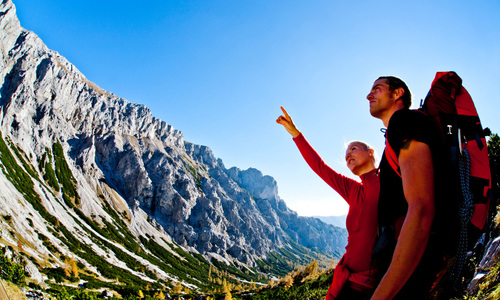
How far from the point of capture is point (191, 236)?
180875 millimetres

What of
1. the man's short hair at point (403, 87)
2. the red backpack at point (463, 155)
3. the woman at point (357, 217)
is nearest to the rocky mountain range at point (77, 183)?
the woman at point (357, 217)

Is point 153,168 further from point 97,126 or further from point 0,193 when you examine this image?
point 0,193

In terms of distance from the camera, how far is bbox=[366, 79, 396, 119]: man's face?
2.75 metres

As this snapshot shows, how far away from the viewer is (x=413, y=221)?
1628mm

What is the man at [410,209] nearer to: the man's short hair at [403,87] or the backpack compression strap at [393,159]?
the backpack compression strap at [393,159]

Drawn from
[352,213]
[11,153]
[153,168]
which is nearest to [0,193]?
[11,153]

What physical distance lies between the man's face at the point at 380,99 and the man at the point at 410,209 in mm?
786

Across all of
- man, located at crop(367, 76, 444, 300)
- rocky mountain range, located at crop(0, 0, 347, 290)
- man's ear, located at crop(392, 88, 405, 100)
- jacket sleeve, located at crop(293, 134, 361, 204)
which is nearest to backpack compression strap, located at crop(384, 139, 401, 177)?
man, located at crop(367, 76, 444, 300)

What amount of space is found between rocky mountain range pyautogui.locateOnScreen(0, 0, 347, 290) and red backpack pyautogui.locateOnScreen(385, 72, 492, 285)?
100554 millimetres

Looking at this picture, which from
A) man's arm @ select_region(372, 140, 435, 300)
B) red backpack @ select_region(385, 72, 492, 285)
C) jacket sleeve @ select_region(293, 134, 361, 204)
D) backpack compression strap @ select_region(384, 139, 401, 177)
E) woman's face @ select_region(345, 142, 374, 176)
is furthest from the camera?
jacket sleeve @ select_region(293, 134, 361, 204)

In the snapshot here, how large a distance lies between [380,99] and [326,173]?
68.7 inches

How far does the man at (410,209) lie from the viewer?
1.64m

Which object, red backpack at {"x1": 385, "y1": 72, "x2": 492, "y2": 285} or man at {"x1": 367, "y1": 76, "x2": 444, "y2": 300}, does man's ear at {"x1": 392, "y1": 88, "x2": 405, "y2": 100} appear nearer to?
red backpack at {"x1": 385, "y1": 72, "x2": 492, "y2": 285}

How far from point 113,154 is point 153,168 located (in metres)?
31.5
